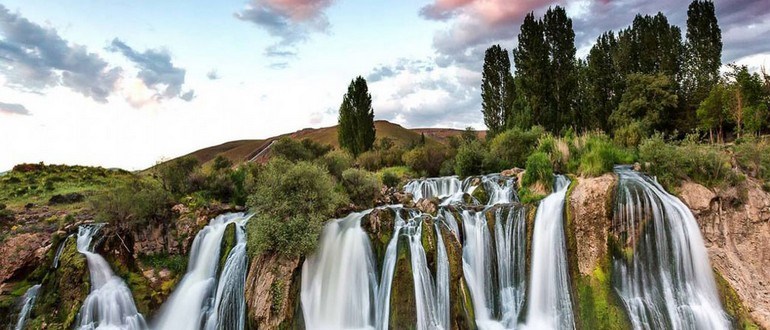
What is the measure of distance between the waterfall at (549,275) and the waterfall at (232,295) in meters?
10.9

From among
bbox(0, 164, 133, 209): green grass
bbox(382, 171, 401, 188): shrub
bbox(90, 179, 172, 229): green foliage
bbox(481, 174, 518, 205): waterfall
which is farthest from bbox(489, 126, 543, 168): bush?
bbox(0, 164, 133, 209): green grass

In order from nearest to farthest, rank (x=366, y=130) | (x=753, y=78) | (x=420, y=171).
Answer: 1. (x=420, y=171)
2. (x=753, y=78)
3. (x=366, y=130)

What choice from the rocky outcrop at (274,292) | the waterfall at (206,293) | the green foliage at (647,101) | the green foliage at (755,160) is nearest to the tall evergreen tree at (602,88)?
the green foliage at (647,101)

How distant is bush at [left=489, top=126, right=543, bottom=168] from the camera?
28.5 meters

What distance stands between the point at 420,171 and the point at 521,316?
2121cm

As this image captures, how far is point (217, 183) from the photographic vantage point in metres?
23.8

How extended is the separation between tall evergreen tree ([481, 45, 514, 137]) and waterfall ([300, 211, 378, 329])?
114 feet

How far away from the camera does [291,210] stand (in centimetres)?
1560

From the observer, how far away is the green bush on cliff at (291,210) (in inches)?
581

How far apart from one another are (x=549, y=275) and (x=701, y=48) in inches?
1853

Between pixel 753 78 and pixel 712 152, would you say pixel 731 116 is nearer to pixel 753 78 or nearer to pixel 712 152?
pixel 753 78

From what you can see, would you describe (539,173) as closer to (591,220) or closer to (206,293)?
(591,220)

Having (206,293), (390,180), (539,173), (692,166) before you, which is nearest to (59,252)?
(206,293)

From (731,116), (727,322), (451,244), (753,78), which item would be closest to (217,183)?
(451,244)
